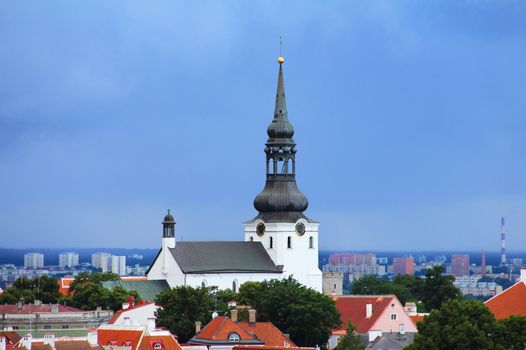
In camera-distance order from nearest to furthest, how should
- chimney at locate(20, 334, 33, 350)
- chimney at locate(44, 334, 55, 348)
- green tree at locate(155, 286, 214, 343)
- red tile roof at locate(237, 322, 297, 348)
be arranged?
1. chimney at locate(20, 334, 33, 350)
2. chimney at locate(44, 334, 55, 348)
3. red tile roof at locate(237, 322, 297, 348)
4. green tree at locate(155, 286, 214, 343)

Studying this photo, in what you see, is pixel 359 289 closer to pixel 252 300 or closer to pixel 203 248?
pixel 203 248

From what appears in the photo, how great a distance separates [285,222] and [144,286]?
12.5 m

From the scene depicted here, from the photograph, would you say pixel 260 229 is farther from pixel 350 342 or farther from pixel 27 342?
pixel 27 342

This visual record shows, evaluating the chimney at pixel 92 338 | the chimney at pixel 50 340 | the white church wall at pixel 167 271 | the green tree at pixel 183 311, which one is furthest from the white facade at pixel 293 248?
the chimney at pixel 50 340

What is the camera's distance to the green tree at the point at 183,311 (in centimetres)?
10169

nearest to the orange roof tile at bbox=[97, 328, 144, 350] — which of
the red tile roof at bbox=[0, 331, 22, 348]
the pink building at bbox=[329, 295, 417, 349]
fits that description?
the red tile roof at bbox=[0, 331, 22, 348]

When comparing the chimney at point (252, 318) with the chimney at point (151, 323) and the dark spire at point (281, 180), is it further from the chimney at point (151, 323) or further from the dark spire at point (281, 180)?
the dark spire at point (281, 180)

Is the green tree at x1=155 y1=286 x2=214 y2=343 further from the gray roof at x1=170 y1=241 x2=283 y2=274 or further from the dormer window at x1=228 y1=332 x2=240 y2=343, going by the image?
the gray roof at x1=170 y1=241 x2=283 y2=274

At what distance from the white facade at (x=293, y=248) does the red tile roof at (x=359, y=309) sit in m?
6.65

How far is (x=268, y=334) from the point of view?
9562 centimetres

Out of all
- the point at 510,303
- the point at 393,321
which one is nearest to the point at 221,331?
the point at 510,303

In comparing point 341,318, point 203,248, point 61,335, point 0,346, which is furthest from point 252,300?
point 0,346

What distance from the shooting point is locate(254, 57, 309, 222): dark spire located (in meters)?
128

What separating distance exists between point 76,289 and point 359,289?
128 feet
